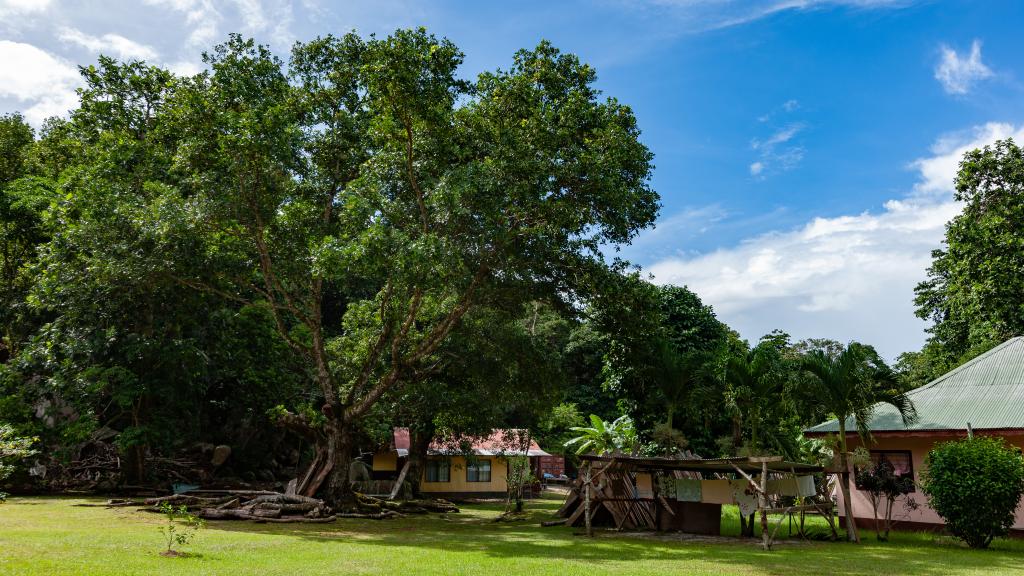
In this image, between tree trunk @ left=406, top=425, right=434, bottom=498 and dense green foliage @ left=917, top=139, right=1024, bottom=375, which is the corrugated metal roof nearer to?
dense green foliage @ left=917, top=139, right=1024, bottom=375

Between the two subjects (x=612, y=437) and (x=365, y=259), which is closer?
(x=365, y=259)

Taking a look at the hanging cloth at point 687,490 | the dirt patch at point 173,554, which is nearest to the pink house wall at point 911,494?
the hanging cloth at point 687,490

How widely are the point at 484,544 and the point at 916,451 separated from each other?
12.6 meters

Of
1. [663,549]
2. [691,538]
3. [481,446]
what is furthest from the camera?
[481,446]

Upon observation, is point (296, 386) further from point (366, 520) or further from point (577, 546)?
point (577, 546)

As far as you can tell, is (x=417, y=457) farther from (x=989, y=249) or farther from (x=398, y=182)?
(x=989, y=249)

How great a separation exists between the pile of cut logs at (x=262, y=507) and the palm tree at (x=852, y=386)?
543 inches

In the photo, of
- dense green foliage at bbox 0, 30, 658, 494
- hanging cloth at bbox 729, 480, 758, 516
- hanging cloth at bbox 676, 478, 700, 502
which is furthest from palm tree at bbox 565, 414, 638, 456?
hanging cloth at bbox 729, 480, 758, 516

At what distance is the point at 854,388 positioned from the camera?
687 inches

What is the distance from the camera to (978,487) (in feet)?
49.3

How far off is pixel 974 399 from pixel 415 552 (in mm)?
15685

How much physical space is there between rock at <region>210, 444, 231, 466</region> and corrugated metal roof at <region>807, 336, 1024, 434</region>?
26097 mm

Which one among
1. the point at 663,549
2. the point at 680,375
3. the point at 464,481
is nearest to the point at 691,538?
the point at 663,549

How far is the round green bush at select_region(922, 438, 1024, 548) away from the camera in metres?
15.0
